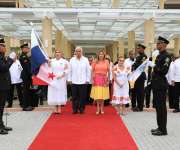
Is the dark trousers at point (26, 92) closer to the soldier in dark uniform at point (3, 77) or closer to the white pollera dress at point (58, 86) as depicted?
the white pollera dress at point (58, 86)

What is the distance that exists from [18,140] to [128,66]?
16.0 feet

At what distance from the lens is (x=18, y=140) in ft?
28.5

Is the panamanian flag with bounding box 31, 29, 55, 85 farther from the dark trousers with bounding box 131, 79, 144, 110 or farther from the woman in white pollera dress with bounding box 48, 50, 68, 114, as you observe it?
the dark trousers with bounding box 131, 79, 144, 110

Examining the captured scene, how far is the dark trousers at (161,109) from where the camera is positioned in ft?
30.5

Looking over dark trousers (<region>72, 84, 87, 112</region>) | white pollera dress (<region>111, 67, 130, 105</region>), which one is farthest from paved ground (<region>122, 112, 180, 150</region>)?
dark trousers (<region>72, 84, 87, 112</region>)

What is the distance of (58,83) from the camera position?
12641 mm

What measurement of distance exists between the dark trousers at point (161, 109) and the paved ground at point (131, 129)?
0.26m

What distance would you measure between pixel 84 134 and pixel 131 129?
123 cm

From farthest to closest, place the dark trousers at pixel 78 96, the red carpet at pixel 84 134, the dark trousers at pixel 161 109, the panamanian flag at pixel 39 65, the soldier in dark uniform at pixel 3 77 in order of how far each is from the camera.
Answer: the dark trousers at pixel 78 96, the panamanian flag at pixel 39 65, the soldier in dark uniform at pixel 3 77, the dark trousers at pixel 161 109, the red carpet at pixel 84 134

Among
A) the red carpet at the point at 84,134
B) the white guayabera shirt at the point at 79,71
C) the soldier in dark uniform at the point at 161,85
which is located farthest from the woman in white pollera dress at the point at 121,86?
the soldier in dark uniform at the point at 161,85

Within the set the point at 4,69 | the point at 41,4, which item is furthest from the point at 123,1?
the point at 4,69

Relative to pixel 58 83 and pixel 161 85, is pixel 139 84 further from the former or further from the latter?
pixel 161 85

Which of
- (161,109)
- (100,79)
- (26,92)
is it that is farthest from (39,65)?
(161,109)

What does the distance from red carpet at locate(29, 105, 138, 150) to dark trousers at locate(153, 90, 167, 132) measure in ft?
2.27
